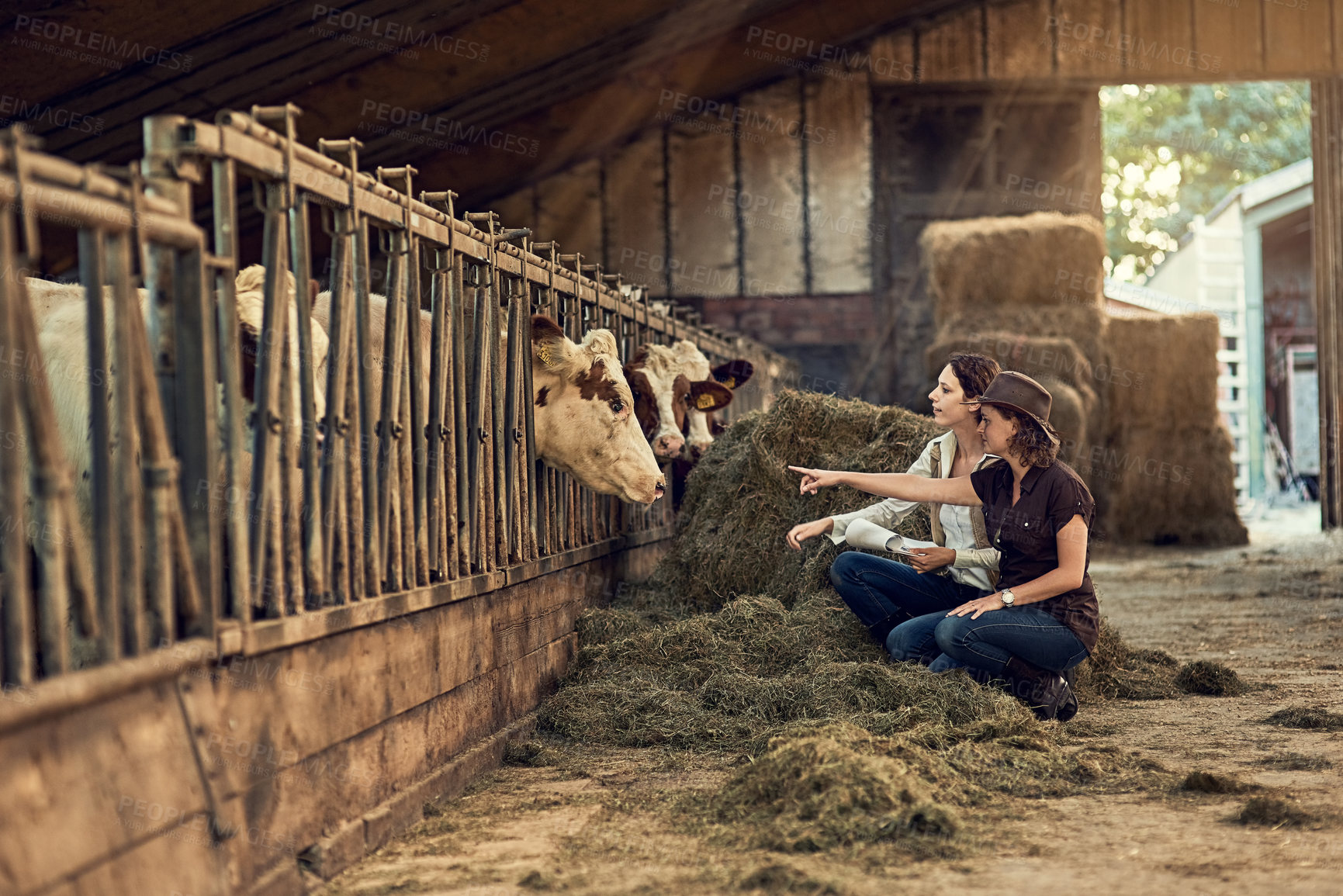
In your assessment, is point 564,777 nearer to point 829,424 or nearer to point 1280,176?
point 829,424

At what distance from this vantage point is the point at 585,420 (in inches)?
207

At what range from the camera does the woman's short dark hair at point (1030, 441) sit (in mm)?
4496

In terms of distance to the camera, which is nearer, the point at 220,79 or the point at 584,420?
the point at 584,420

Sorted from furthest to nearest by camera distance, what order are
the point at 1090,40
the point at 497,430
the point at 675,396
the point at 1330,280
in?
the point at 1090,40 → the point at 1330,280 → the point at 675,396 → the point at 497,430

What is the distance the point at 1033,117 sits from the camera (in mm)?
15648

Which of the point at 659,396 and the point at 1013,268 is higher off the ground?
the point at 1013,268

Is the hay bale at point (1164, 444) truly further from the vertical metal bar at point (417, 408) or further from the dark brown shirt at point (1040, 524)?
the vertical metal bar at point (417, 408)

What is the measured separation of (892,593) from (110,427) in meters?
3.39

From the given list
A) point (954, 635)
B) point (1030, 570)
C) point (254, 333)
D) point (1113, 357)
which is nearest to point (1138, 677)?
point (1030, 570)

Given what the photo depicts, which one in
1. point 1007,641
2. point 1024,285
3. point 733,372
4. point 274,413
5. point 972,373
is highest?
point 1024,285

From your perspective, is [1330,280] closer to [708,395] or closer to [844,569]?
[708,395]

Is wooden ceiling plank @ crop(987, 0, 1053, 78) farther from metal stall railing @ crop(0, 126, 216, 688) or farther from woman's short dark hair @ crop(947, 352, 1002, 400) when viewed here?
metal stall railing @ crop(0, 126, 216, 688)

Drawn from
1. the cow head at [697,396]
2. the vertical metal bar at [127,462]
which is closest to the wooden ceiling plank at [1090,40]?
the cow head at [697,396]

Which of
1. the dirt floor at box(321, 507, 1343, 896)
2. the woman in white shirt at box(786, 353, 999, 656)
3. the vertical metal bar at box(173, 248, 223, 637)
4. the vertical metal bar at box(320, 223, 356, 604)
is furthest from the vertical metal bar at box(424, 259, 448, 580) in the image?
the woman in white shirt at box(786, 353, 999, 656)
